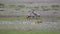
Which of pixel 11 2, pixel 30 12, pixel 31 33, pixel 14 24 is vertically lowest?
pixel 31 33

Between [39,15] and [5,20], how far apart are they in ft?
1.54

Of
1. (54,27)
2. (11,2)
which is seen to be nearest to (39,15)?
(54,27)

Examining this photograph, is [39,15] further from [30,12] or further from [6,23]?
[6,23]

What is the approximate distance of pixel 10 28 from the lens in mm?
1694

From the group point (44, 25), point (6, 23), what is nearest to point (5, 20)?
point (6, 23)

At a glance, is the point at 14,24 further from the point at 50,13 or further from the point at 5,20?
the point at 50,13

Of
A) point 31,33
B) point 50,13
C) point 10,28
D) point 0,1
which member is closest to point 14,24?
point 10,28

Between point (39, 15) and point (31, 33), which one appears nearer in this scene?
point (31, 33)

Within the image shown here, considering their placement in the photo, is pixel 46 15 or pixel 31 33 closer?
pixel 31 33

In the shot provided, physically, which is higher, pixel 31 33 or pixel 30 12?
pixel 30 12

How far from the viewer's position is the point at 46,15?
70.2 inches

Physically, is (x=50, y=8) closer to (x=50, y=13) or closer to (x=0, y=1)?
(x=50, y=13)

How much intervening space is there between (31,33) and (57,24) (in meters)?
0.38

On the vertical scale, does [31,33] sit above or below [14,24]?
below
